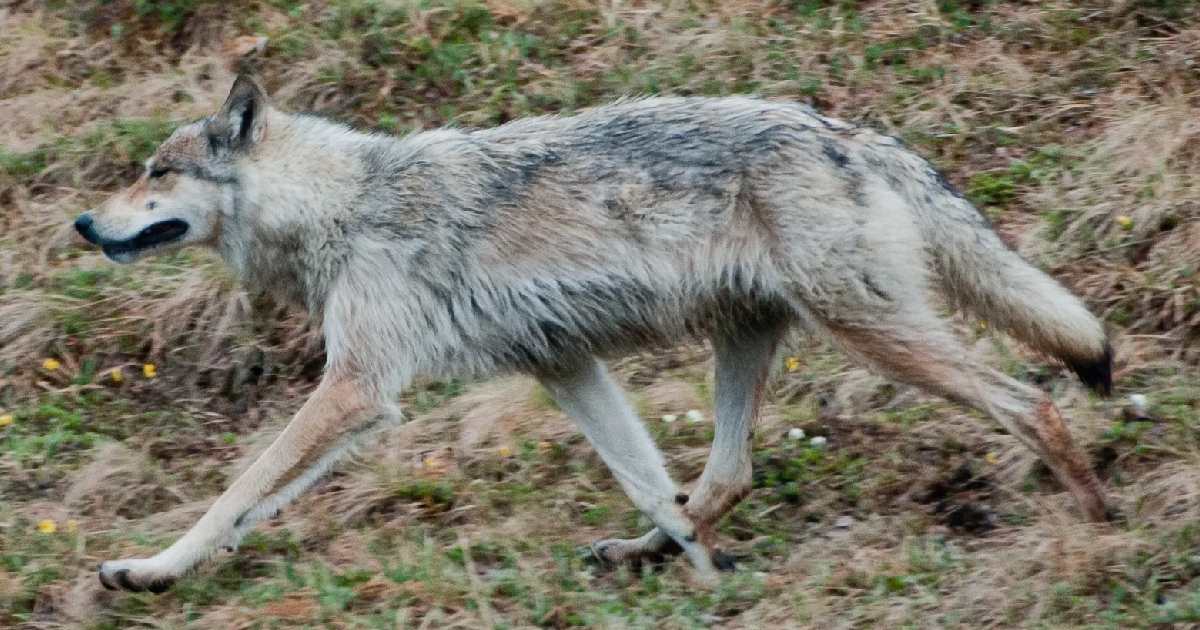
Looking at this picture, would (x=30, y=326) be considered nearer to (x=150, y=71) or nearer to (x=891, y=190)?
(x=150, y=71)

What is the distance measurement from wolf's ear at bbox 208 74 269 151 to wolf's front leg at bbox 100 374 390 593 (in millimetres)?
1028

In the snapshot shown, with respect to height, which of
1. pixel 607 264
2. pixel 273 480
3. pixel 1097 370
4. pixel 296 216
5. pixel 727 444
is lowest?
pixel 727 444

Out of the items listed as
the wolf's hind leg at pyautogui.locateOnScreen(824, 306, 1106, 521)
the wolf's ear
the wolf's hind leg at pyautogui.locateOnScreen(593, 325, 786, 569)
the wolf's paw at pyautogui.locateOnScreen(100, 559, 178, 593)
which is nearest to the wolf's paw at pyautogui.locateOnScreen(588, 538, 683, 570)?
the wolf's hind leg at pyautogui.locateOnScreen(593, 325, 786, 569)

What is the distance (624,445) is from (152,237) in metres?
1.95

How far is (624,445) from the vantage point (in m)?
5.80

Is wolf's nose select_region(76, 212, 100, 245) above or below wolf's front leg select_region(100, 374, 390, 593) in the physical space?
above

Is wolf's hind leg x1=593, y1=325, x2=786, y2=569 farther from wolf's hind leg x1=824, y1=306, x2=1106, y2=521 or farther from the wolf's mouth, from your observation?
the wolf's mouth

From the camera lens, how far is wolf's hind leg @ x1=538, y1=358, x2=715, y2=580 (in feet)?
18.6

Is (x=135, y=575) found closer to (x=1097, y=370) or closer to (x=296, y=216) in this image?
(x=296, y=216)

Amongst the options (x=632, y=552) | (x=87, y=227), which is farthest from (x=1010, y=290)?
(x=87, y=227)

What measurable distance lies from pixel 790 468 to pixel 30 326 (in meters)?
3.81

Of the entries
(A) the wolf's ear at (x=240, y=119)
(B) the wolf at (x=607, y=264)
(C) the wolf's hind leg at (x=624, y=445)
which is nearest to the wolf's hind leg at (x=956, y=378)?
(B) the wolf at (x=607, y=264)

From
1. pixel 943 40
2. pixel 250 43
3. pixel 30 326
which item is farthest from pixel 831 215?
pixel 250 43

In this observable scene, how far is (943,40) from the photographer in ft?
27.9
